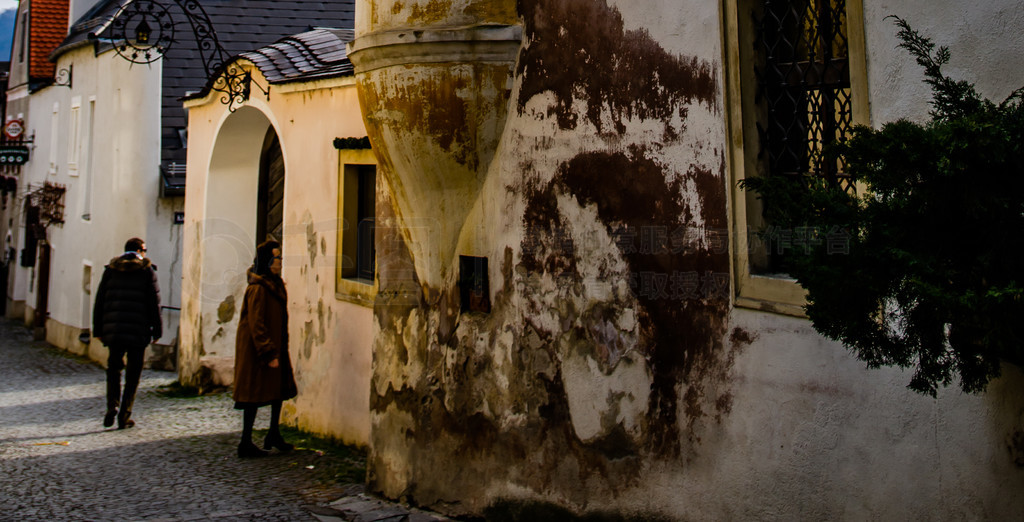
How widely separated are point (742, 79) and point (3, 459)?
726 centimetres

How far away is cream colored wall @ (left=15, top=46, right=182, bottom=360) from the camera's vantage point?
1609 centimetres

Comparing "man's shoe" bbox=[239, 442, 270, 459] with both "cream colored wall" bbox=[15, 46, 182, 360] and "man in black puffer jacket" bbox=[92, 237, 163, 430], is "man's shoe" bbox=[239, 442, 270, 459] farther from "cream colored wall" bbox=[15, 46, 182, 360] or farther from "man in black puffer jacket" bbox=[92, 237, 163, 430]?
"cream colored wall" bbox=[15, 46, 182, 360]

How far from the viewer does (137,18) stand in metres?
17.0

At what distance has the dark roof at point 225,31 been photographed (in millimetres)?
16344

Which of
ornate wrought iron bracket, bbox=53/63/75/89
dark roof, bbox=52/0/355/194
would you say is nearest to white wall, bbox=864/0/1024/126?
dark roof, bbox=52/0/355/194

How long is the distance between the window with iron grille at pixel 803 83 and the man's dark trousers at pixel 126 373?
705 centimetres

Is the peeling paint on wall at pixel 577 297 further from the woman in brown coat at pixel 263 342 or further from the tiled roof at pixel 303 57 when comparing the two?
the tiled roof at pixel 303 57

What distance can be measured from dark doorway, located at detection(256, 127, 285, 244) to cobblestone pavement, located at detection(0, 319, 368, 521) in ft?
7.04

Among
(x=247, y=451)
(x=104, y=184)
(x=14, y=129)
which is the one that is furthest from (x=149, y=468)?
(x=14, y=129)

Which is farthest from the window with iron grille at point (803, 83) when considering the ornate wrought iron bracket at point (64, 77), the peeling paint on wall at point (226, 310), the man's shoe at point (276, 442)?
the ornate wrought iron bracket at point (64, 77)

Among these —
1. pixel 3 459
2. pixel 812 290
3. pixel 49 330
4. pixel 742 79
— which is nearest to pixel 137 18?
pixel 49 330

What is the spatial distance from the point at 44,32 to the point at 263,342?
18.6 m

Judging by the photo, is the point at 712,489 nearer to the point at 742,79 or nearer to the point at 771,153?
the point at 771,153

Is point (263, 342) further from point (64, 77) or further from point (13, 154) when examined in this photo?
point (13, 154)
